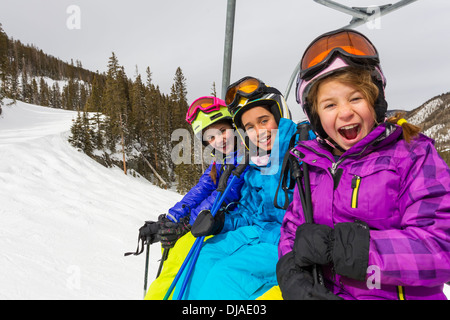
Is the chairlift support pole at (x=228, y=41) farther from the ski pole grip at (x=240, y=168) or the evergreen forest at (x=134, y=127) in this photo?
the evergreen forest at (x=134, y=127)

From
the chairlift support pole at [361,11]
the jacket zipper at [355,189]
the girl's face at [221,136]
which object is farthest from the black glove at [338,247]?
the chairlift support pole at [361,11]

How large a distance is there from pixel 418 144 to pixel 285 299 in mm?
1018

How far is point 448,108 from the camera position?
123 meters

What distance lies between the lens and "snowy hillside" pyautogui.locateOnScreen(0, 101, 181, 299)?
11.2 feet

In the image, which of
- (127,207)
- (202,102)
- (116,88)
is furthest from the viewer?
(116,88)

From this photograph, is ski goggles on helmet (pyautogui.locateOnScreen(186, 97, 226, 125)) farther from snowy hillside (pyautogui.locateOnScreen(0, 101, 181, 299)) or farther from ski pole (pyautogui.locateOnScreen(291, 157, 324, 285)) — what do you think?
snowy hillside (pyautogui.locateOnScreen(0, 101, 181, 299))

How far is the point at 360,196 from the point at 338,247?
12.7 inches

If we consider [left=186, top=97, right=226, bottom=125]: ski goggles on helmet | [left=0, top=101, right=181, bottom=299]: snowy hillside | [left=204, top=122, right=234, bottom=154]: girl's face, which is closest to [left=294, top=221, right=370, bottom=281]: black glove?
[left=204, top=122, right=234, bottom=154]: girl's face

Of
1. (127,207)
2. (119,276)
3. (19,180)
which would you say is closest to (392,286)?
(119,276)

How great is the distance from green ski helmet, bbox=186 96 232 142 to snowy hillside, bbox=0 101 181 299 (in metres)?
2.72

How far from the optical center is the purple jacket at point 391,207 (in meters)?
0.99

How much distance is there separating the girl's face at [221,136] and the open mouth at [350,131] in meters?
1.79

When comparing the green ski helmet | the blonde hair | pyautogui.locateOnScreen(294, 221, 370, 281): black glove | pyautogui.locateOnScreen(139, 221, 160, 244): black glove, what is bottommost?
pyautogui.locateOnScreen(139, 221, 160, 244): black glove
